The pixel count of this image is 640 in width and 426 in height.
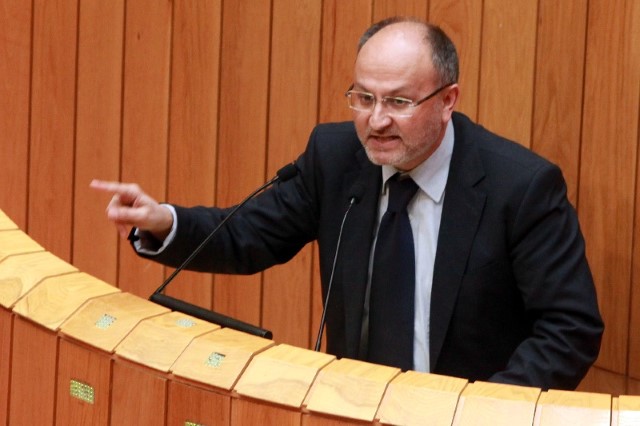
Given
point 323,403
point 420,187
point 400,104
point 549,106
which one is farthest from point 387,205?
point 323,403

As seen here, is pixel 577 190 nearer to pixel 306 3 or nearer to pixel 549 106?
pixel 549 106

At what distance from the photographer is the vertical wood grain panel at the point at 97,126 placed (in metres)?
2.60

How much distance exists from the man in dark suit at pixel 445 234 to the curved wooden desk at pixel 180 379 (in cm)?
29

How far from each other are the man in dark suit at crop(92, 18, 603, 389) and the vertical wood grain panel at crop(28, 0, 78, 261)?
911mm

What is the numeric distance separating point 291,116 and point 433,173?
733 mm

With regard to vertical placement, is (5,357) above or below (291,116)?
below

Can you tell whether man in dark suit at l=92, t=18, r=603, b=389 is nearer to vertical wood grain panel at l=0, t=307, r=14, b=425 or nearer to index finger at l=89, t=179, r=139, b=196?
index finger at l=89, t=179, r=139, b=196

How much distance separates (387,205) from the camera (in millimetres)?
Answer: 1776

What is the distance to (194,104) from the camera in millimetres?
2541

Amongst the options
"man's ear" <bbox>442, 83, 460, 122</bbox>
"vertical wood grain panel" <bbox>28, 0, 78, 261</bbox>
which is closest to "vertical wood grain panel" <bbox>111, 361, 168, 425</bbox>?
"man's ear" <bbox>442, 83, 460, 122</bbox>

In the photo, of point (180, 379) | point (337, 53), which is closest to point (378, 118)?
point (180, 379)

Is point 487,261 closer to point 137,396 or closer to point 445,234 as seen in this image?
point 445,234

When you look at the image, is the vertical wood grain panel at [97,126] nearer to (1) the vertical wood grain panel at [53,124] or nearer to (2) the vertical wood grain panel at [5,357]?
(1) the vertical wood grain panel at [53,124]

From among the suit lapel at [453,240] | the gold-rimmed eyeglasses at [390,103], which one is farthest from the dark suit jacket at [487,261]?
the gold-rimmed eyeglasses at [390,103]
